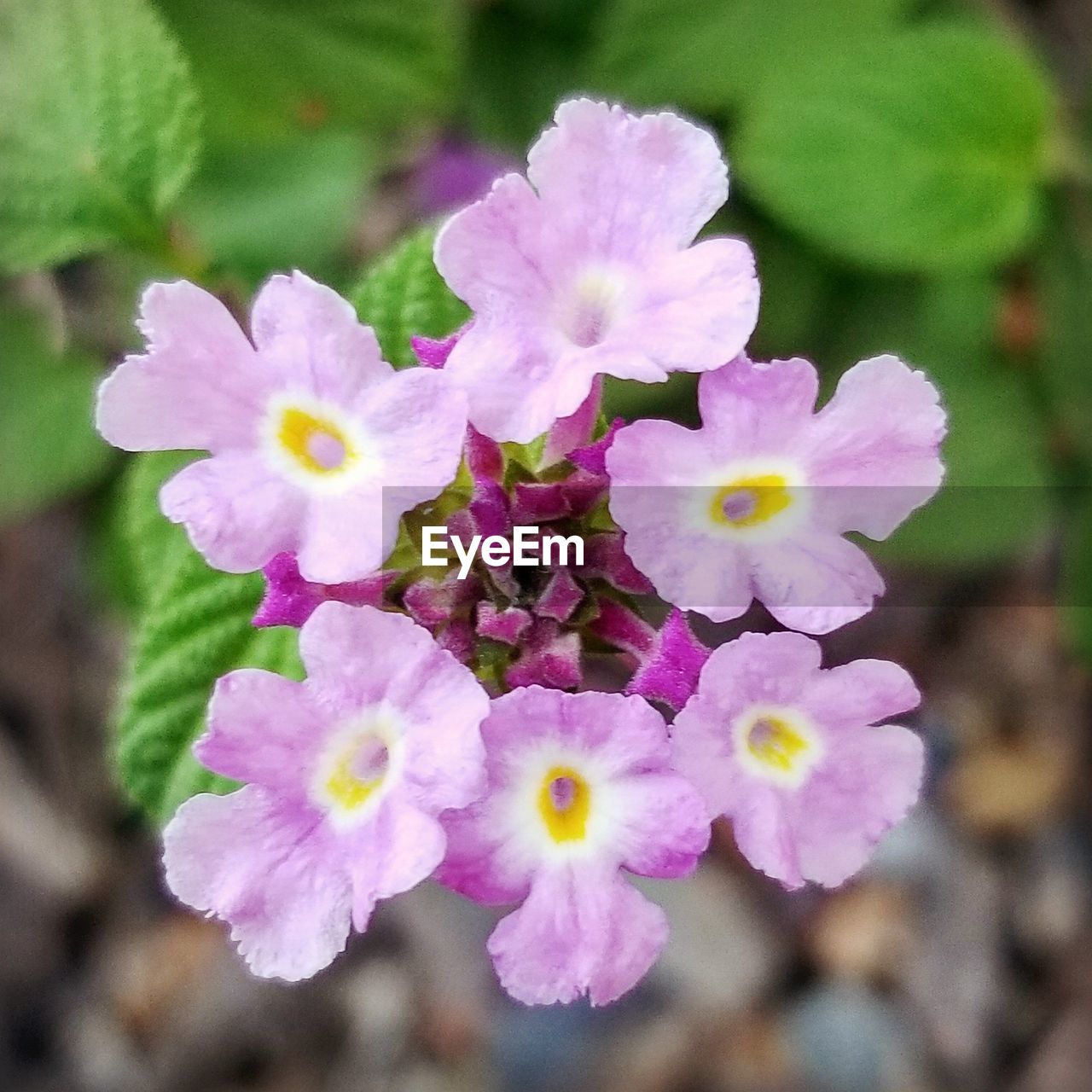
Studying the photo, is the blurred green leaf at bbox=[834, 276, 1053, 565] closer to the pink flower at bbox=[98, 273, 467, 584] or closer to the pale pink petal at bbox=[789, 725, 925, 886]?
the pale pink petal at bbox=[789, 725, 925, 886]

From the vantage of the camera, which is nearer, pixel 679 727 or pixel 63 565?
pixel 679 727

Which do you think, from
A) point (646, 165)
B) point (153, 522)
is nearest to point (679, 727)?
point (646, 165)

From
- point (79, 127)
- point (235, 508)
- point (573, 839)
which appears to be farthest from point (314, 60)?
point (573, 839)

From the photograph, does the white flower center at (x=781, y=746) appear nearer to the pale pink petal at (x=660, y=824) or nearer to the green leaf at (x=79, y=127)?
the pale pink petal at (x=660, y=824)

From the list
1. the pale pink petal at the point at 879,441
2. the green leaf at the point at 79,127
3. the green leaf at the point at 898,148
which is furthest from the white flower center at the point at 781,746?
the green leaf at the point at 898,148

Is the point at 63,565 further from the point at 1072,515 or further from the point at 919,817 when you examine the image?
the point at 1072,515

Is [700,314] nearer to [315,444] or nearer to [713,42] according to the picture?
[315,444]

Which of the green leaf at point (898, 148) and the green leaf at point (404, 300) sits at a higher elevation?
the green leaf at point (404, 300)
